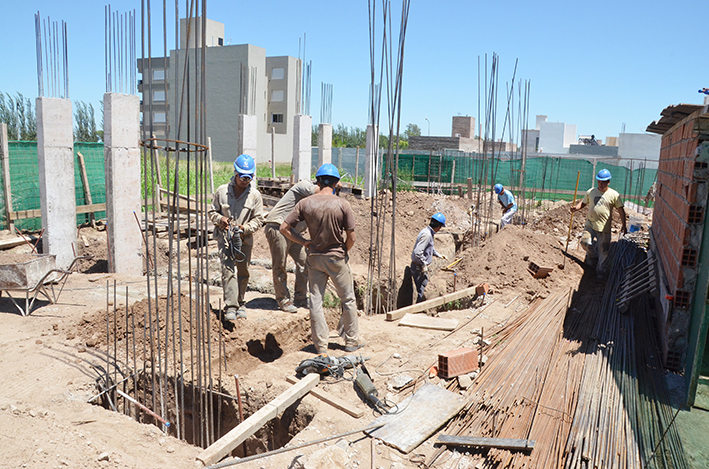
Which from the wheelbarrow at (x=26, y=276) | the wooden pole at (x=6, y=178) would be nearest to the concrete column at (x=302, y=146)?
the wooden pole at (x=6, y=178)

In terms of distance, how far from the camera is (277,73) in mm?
36562

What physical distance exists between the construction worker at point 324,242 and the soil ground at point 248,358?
1.42 feet

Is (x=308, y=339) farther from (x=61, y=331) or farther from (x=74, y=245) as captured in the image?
(x=74, y=245)

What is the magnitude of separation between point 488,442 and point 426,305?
11.6 feet

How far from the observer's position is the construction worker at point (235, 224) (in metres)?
5.45

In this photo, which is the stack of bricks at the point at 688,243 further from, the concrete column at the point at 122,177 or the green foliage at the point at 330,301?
the concrete column at the point at 122,177

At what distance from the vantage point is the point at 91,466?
3191mm

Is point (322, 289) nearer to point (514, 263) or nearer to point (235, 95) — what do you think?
point (514, 263)

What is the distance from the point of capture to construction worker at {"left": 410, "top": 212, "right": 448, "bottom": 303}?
7508 millimetres

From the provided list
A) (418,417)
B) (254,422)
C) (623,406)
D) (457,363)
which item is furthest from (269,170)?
(623,406)

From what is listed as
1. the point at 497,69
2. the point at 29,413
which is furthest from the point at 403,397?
the point at 497,69

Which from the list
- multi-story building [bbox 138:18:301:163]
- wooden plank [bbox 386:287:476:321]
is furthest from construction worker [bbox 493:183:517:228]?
multi-story building [bbox 138:18:301:163]

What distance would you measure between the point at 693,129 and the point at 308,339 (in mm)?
4486

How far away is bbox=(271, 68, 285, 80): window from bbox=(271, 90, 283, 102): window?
0.95 m
